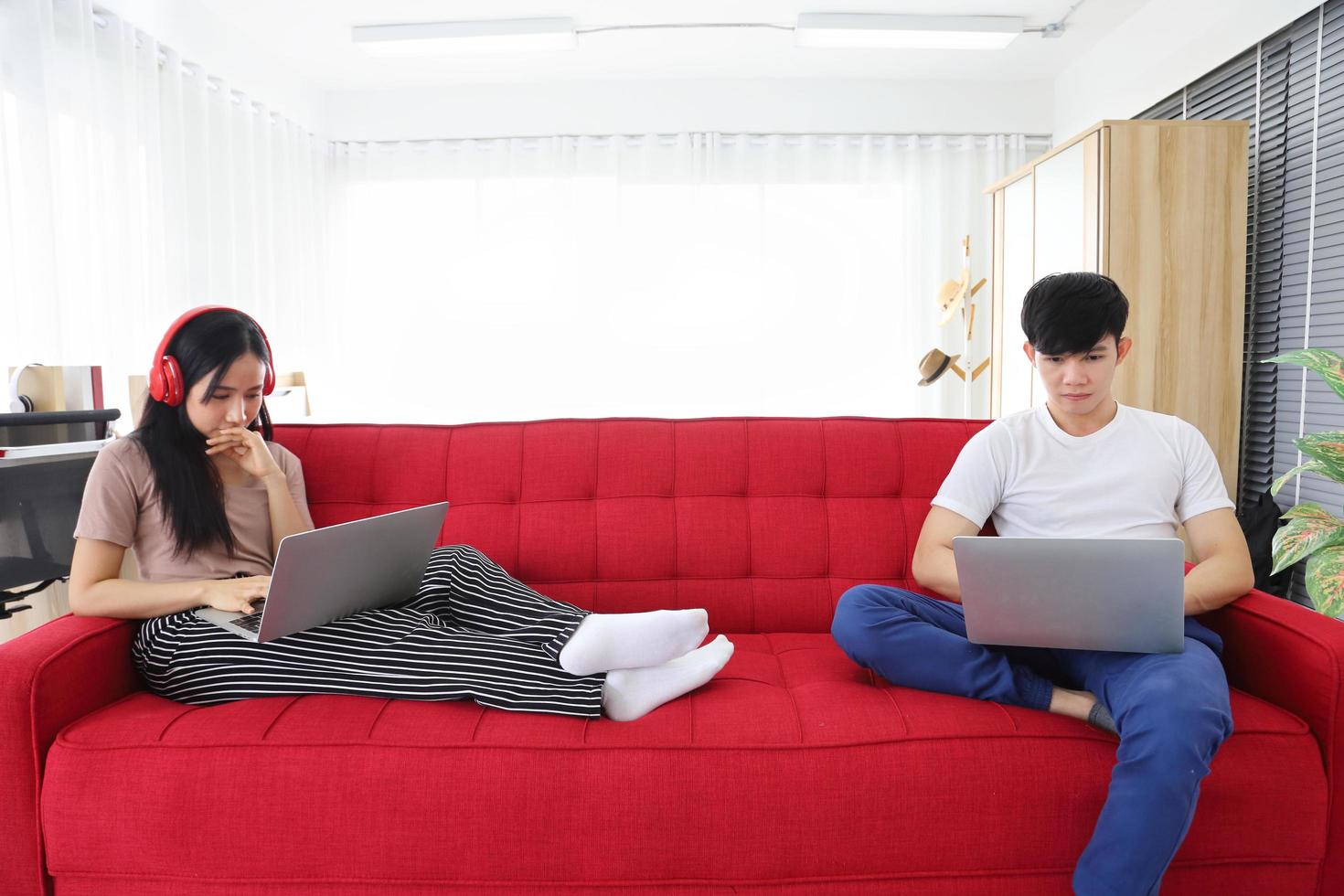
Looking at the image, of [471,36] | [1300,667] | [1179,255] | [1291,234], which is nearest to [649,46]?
[471,36]

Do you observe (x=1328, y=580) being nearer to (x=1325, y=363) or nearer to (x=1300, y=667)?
(x=1325, y=363)

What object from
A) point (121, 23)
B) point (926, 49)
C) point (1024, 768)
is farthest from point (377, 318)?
point (1024, 768)

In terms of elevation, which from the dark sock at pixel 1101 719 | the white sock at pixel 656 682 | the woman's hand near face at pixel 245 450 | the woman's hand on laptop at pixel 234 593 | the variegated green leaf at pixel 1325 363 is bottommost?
the dark sock at pixel 1101 719

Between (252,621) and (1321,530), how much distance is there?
2.25 m

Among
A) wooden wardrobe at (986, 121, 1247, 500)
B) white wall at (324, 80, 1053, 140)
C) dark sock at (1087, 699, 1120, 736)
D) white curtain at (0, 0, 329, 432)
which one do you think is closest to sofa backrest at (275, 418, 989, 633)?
dark sock at (1087, 699, 1120, 736)

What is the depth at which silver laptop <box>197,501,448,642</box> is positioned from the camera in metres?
1.29

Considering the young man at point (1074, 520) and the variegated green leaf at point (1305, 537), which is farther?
the variegated green leaf at point (1305, 537)

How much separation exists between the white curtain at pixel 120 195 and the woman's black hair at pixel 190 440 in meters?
1.60

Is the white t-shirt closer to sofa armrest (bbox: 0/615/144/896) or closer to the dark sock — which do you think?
the dark sock

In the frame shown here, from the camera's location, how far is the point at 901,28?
3.98 meters

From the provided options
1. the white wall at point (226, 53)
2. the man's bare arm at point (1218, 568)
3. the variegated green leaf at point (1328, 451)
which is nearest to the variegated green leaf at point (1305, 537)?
the variegated green leaf at point (1328, 451)

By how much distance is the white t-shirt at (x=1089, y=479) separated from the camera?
5.19 feet

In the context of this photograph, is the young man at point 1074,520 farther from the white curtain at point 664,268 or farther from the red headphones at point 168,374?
the white curtain at point 664,268

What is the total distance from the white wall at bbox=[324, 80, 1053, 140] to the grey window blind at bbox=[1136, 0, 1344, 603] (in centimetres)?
169
